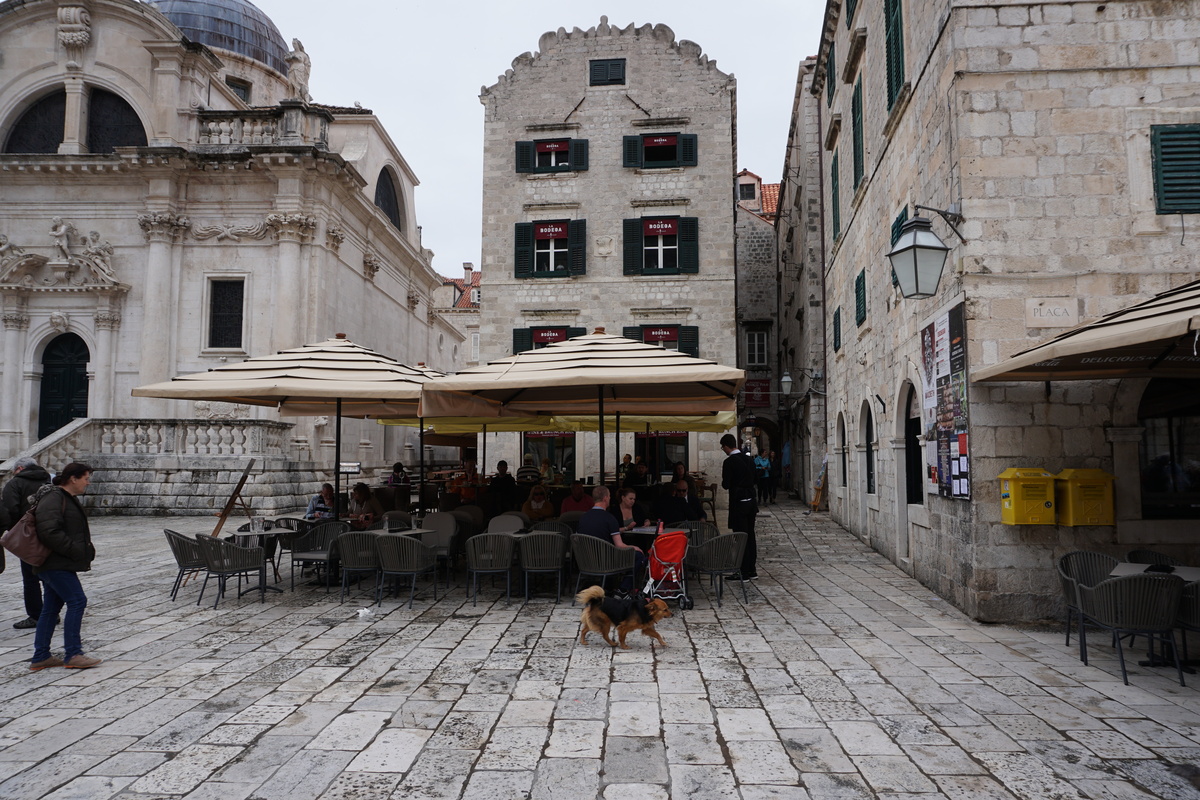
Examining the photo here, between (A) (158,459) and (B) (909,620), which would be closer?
(B) (909,620)

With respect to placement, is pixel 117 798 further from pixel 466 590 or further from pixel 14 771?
pixel 466 590

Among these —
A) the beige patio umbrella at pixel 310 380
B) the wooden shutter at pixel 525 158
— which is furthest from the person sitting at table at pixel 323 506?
the wooden shutter at pixel 525 158

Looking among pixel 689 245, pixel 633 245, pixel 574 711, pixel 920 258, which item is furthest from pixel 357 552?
pixel 689 245

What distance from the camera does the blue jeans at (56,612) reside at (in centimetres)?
570

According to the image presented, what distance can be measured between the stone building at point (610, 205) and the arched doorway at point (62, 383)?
40.7 ft

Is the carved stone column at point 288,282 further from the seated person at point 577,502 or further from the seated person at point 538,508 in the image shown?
the seated person at point 577,502

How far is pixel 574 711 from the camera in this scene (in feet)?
15.6

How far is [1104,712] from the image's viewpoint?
4715mm

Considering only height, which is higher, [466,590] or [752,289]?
[752,289]

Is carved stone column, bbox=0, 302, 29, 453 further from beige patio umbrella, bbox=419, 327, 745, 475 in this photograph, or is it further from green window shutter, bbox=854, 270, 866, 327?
green window shutter, bbox=854, 270, 866, 327

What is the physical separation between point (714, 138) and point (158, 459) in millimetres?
17294

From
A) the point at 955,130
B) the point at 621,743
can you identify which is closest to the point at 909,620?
the point at 621,743

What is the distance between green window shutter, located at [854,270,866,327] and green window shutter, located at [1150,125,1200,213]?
5.70 m

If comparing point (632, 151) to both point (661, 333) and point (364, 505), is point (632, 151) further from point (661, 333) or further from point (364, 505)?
point (364, 505)
